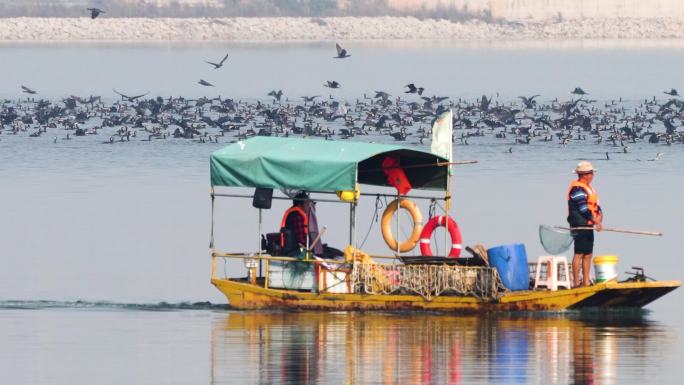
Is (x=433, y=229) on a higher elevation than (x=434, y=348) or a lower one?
higher

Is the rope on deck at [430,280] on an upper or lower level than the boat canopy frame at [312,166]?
lower

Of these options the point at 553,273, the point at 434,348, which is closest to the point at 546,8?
the point at 553,273

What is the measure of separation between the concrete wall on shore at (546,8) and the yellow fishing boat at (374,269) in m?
135

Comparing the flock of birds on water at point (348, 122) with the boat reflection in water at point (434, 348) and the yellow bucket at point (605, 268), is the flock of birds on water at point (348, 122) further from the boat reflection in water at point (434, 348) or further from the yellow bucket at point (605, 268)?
the boat reflection in water at point (434, 348)

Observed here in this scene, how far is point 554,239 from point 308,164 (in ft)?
11.8

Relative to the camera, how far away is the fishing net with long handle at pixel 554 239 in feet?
91.2

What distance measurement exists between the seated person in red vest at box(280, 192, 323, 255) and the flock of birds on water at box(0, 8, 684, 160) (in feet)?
87.6

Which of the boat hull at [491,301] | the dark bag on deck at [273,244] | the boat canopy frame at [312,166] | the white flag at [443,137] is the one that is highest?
the white flag at [443,137]

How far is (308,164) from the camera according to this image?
90.3ft

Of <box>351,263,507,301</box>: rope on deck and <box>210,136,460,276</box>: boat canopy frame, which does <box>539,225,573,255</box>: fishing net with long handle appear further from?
<box>210,136,460,276</box>: boat canopy frame

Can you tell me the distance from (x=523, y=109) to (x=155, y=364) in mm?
49801

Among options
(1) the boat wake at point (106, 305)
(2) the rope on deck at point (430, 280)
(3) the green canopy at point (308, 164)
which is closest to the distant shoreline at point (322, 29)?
(1) the boat wake at point (106, 305)

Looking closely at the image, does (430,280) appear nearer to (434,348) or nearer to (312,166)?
(312,166)

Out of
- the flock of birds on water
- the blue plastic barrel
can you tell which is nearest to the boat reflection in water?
the blue plastic barrel
